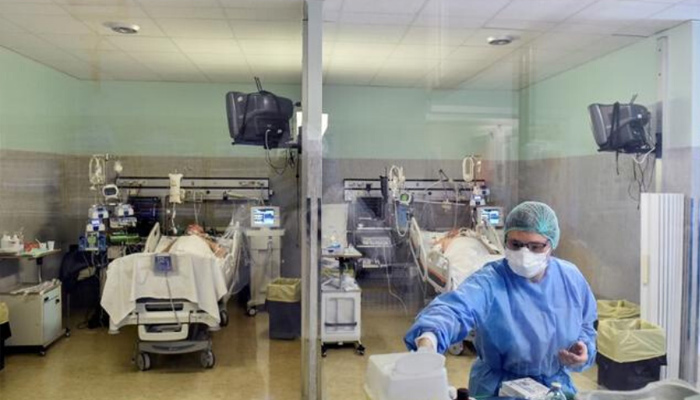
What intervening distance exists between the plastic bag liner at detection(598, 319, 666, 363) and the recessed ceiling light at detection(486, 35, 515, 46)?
2317mm

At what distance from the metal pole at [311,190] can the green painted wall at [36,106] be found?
2.97 meters

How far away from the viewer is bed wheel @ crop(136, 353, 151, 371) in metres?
3.92

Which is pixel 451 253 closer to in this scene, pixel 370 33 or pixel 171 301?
pixel 370 33

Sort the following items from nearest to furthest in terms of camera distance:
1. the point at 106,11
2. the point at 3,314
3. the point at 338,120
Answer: the point at 106,11 < the point at 3,314 < the point at 338,120

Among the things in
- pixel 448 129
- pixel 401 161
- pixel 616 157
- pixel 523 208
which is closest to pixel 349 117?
pixel 401 161

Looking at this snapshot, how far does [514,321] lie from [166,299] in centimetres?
286

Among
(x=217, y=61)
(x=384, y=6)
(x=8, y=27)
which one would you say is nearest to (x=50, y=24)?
(x=8, y=27)

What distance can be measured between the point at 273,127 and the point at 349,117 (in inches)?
45.5

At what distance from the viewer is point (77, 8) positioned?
11.5 feet

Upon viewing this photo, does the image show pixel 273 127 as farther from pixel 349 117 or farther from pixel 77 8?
pixel 77 8

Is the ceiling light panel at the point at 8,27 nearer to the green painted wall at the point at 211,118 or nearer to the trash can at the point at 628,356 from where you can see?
the green painted wall at the point at 211,118

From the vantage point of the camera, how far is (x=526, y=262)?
1791 mm

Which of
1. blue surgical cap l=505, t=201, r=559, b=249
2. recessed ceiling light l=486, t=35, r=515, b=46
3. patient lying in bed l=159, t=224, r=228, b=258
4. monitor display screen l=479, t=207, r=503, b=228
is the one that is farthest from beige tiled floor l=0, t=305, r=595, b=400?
recessed ceiling light l=486, t=35, r=515, b=46

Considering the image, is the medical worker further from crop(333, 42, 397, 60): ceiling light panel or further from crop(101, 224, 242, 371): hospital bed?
crop(333, 42, 397, 60): ceiling light panel
